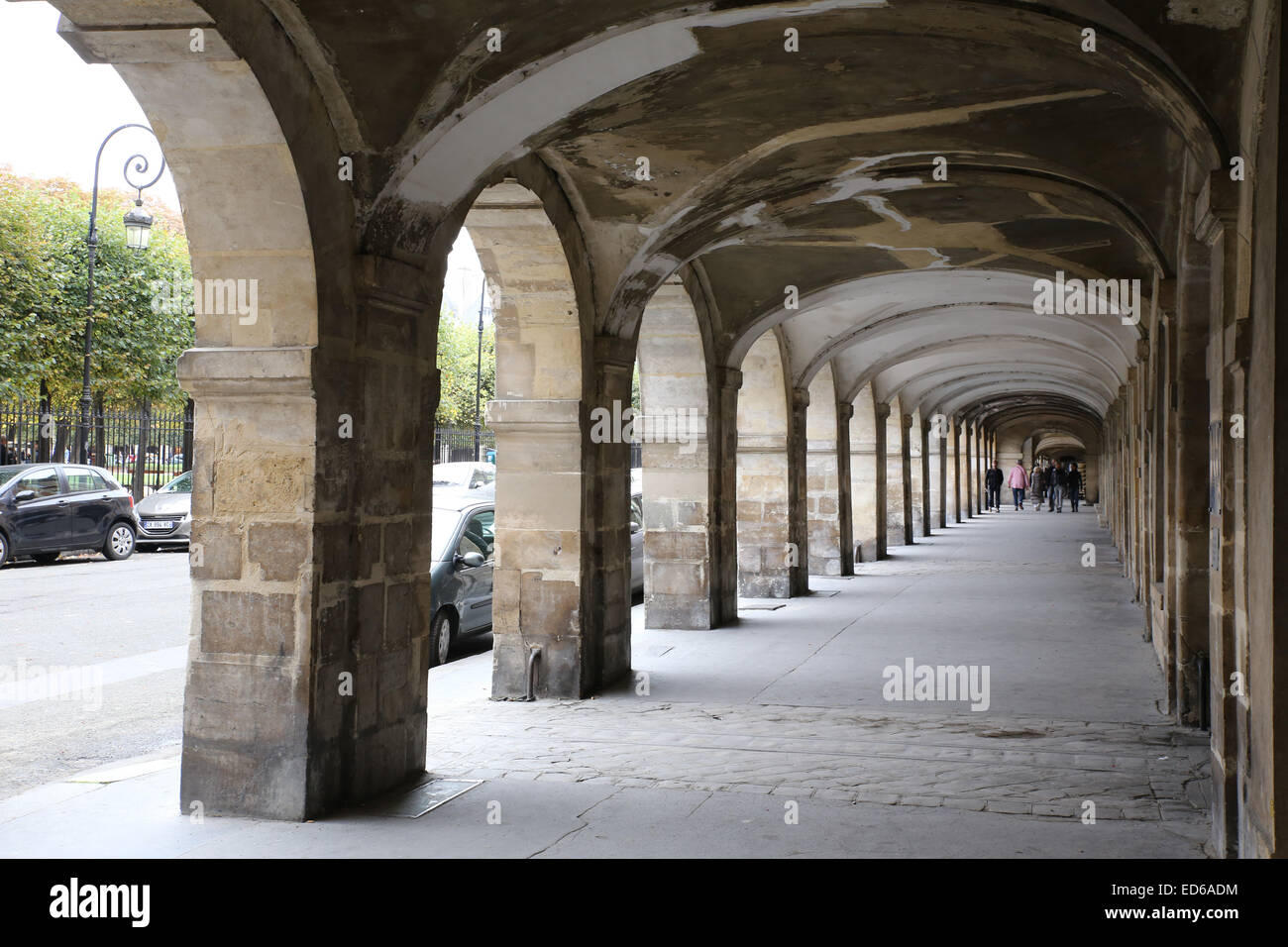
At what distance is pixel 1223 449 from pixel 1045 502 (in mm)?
40688

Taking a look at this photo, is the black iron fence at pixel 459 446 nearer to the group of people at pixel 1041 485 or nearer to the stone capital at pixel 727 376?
the group of people at pixel 1041 485

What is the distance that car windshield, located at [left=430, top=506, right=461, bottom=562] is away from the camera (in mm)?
8383

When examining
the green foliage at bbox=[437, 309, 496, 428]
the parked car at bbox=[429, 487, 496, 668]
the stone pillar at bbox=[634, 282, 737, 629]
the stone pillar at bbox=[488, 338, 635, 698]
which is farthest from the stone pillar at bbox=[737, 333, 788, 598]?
the green foliage at bbox=[437, 309, 496, 428]

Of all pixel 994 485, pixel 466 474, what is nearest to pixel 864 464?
pixel 466 474

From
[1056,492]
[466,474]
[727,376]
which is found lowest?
[1056,492]

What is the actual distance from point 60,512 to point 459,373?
82.4 feet

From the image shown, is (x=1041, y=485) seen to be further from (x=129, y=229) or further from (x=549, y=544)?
(x=549, y=544)

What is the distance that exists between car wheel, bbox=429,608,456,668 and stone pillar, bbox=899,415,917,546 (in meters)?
13.9

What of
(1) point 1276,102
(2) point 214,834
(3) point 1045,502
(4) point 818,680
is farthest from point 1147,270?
(3) point 1045,502

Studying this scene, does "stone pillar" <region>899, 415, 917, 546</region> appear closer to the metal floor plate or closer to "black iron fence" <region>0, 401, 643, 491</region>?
"black iron fence" <region>0, 401, 643, 491</region>

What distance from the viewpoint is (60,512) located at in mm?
14367

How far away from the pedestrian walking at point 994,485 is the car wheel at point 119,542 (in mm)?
26040

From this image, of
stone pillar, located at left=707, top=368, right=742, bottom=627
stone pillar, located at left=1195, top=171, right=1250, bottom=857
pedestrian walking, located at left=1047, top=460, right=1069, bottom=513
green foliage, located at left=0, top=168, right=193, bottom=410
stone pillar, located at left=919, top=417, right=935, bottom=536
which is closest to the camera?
stone pillar, located at left=1195, top=171, right=1250, bottom=857
